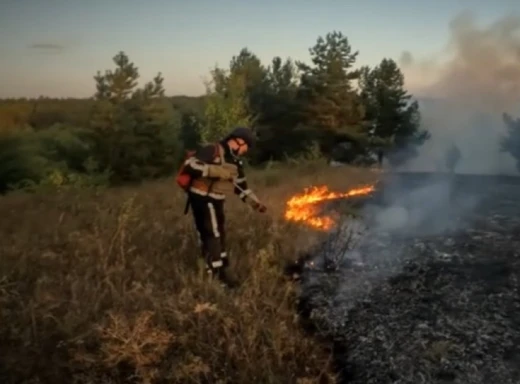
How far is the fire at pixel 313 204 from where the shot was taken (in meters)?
10.7

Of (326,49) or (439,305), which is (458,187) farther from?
(326,49)

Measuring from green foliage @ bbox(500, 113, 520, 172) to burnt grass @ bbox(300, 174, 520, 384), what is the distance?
2397 cm

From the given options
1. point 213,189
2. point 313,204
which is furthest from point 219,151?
point 313,204

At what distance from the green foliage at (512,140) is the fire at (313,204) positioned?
19229 mm

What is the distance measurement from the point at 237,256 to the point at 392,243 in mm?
3322

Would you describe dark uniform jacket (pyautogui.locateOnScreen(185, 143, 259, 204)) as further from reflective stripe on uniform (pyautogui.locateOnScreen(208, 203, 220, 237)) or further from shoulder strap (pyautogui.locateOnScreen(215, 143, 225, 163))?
reflective stripe on uniform (pyautogui.locateOnScreen(208, 203, 220, 237))

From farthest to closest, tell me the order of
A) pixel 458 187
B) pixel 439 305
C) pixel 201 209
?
pixel 458 187 < pixel 201 209 < pixel 439 305

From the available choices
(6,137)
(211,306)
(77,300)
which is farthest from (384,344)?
(6,137)

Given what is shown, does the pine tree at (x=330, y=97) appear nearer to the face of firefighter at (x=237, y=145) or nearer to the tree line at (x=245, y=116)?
the tree line at (x=245, y=116)

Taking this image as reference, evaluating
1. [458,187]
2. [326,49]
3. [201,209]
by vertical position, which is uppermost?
[326,49]

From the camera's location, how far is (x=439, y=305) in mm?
6559

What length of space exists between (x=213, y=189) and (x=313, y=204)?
6.71 metres

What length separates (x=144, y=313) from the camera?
4988mm

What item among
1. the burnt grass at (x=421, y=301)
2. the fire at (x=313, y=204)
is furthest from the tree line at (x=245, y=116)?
the burnt grass at (x=421, y=301)
